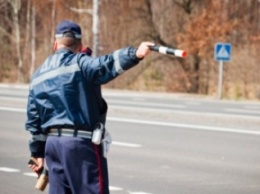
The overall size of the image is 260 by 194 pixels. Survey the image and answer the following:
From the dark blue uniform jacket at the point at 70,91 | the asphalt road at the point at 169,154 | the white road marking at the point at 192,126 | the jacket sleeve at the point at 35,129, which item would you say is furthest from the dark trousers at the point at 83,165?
the white road marking at the point at 192,126

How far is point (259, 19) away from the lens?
39.9 metres

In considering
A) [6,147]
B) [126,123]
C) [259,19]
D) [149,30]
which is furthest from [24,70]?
[6,147]

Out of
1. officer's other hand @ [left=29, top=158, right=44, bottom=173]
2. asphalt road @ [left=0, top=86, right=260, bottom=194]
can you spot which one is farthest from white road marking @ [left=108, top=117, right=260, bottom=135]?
officer's other hand @ [left=29, top=158, right=44, bottom=173]

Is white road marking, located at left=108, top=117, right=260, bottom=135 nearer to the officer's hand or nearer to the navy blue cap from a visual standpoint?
the navy blue cap

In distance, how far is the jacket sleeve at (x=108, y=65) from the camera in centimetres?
560

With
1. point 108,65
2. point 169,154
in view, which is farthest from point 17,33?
point 108,65

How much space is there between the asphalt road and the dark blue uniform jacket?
418 centimetres

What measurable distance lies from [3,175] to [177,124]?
7.71m

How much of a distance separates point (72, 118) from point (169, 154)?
7.79 metres

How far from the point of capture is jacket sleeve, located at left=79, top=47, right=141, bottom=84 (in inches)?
220

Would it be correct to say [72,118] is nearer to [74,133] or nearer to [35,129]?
[74,133]

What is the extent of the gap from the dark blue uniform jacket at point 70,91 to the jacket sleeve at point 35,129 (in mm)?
18

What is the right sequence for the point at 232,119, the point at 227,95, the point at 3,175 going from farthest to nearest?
1. the point at 227,95
2. the point at 232,119
3. the point at 3,175

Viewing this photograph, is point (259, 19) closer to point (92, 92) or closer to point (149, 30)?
point (149, 30)
